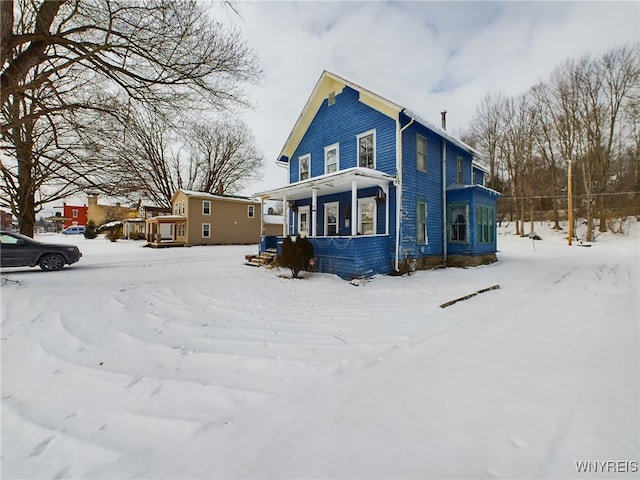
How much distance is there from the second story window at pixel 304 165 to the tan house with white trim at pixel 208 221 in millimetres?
9595

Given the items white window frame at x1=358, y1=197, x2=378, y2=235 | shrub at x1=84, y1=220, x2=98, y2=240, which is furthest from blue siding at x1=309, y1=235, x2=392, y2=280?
shrub at x1=84, y1=220, x2=98, y2=240

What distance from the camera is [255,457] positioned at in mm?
1932

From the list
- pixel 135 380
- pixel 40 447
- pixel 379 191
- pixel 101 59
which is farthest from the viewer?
pixel 379 191

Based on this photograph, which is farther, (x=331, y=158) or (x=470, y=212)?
(x=331, y=158)

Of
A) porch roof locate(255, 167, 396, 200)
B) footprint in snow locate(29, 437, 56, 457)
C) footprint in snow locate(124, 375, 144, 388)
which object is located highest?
porch roof locate(255, 167, 396, 200)

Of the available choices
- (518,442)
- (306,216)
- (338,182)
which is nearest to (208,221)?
(306,216)

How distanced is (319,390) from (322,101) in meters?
13.2

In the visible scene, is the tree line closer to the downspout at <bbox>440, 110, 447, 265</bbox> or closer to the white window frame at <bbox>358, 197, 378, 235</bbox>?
the downspout at <bbox>440, 110, 447, 265</bbox>

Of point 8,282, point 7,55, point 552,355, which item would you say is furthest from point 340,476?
point 8,282

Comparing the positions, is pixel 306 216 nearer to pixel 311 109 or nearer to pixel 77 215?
pixel 311 109

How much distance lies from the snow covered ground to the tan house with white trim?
18783 mm

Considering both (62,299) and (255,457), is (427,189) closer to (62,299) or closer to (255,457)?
(255,457)

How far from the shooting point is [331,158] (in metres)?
12.7

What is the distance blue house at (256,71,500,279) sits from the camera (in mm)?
9609
